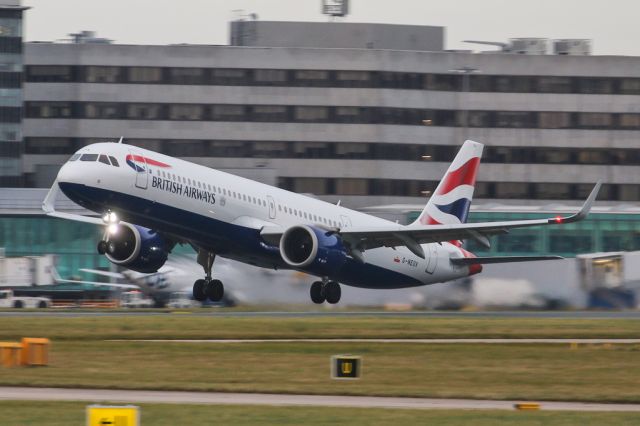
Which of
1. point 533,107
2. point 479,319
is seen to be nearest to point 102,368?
point 479,319

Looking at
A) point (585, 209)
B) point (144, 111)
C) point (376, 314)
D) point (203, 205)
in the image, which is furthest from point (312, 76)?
point (585, 209)

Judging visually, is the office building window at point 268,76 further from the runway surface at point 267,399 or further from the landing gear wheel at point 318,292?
the runway surface at point 267,399

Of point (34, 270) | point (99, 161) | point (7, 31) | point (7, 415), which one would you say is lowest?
point (34, 270)

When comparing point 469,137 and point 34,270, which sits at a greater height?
point 469,137

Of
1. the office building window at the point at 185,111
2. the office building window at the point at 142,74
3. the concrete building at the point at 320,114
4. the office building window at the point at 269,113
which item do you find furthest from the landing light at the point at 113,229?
the office building window at the point at 142,74

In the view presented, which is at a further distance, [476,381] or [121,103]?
[121,103]

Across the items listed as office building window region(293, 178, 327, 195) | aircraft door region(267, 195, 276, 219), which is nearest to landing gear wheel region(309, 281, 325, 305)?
aircraft door region(267, 195, 276, 219)

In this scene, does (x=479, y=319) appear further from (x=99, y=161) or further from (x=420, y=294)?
(x=99, y=161)

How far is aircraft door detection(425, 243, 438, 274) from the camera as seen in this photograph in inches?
2352

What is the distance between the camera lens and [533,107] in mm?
117875

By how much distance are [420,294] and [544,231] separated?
25.9 metres

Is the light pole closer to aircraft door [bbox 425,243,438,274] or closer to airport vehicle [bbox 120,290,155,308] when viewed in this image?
airport vehicle [bbox 120,290,155,308]

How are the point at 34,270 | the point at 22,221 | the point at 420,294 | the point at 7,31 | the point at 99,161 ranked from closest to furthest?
the point at 99,161 → the point at 420,294 → the point at 34,270 → the point at 22,221 → the point at 7,31

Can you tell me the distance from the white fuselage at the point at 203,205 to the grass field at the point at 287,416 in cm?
1695
